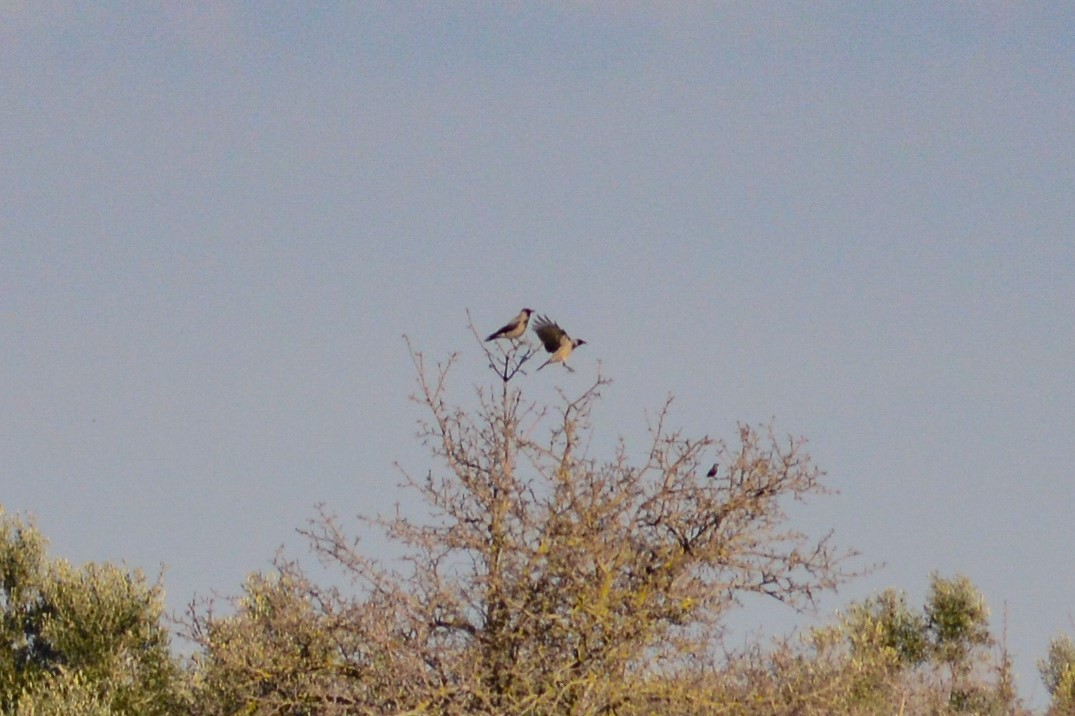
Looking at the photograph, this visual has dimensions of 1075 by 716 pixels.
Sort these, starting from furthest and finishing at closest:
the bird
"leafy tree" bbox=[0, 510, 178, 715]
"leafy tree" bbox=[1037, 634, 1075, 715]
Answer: "leafy tree" bbox=[1037, 634, 1075, 715] < "leafy tree" bbox=[0, 510, 178, 715] < the bird

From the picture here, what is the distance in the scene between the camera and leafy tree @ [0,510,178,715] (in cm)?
2734

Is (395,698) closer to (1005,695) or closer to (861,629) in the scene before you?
(1005,695)

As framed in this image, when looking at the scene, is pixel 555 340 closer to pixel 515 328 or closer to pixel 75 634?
pixel 515 328

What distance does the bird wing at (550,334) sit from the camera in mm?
14453

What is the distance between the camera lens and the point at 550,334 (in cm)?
1454

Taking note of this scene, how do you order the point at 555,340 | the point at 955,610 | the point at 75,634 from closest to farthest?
the point at 555,340 → the point at 75,634 → the point at 955,610

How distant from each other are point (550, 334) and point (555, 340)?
8 cm

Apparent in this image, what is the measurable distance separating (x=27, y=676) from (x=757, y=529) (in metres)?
20.1

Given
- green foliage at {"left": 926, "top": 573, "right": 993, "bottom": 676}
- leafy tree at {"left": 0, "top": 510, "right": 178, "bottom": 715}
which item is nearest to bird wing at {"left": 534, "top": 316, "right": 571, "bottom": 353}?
leafy tree at {"left": 0, "top": 510, "right": 178, "bottom": 715}

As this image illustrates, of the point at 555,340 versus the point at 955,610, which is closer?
the point at 555,340

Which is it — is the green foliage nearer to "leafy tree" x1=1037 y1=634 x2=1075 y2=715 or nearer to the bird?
"leafy tree" x1=1037 y1=634 x2=1075 y2=715

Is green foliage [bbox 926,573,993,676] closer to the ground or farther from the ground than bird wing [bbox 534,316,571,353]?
farther from the ground

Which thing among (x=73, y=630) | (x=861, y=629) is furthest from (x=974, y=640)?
(x=73, y=630)

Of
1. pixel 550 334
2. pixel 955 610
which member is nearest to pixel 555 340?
pixel 550 334
